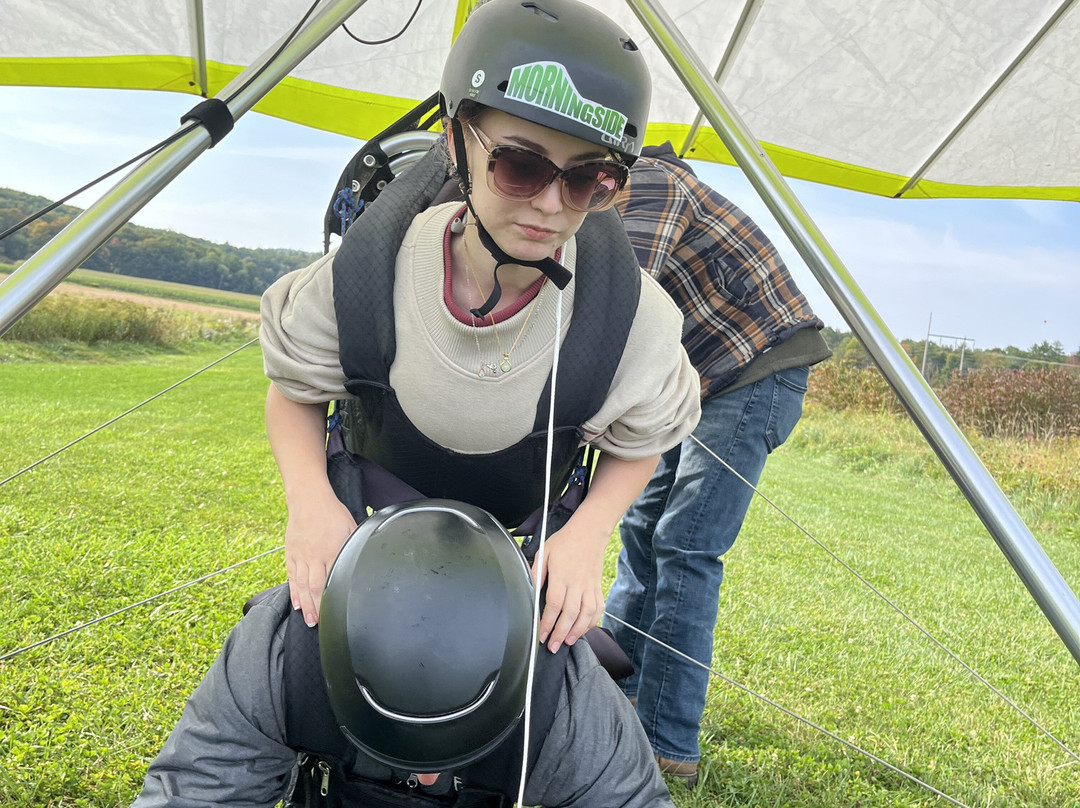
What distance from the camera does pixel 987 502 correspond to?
Result: 1434 millimetres

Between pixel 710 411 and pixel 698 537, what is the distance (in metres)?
0.36

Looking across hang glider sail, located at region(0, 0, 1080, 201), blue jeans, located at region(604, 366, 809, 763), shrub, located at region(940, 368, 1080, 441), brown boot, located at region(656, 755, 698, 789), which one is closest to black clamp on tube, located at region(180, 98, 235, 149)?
hang glider sail, located at region(0, 0, 1080, 201)

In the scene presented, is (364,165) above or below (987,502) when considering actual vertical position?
above

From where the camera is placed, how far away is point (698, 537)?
2445mm

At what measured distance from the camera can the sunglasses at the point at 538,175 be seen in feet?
4.07

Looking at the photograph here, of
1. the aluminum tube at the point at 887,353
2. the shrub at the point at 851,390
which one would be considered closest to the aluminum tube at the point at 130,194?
the aluminum tube at the point at 887,353

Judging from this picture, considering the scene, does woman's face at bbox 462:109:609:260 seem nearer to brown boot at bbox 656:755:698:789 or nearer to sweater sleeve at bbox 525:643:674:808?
sweater sleeve at bbox 525:643:674:808

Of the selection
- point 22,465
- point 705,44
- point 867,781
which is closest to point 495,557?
point 867,781

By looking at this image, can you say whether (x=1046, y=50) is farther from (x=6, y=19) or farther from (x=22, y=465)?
(x=22, y=465)

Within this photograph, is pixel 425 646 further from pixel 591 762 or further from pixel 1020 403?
pixel 1020 403

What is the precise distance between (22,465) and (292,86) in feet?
12.7

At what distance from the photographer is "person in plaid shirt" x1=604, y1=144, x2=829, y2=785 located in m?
2.28

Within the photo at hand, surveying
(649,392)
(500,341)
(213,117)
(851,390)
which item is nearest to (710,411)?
(649,392)

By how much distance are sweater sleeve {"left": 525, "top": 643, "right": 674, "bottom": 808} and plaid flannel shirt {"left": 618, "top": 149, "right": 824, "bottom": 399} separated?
1171 millimetres
